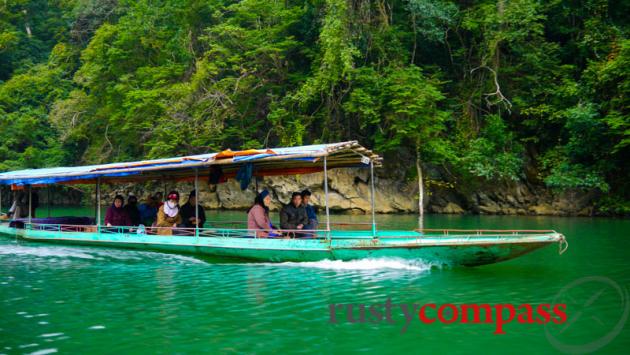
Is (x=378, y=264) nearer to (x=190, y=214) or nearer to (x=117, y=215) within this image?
(x=190, y=214)

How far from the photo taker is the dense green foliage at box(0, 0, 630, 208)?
786 inches

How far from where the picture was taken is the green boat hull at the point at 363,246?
821cm

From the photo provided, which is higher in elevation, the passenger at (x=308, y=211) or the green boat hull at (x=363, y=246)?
the passenger at (x=308, y=211)

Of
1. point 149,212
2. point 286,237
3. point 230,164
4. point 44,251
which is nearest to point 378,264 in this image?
point 286,237

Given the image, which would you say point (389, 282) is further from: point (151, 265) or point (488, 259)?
point (151, 265)

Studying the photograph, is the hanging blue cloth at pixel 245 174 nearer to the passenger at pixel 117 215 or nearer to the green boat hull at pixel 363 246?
the green boat hull at pixel 363 246

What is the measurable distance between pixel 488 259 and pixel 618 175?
1454 centimetres

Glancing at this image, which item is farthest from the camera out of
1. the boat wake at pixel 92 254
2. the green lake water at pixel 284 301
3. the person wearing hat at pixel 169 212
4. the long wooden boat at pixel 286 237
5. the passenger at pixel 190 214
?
the passenger at pixel 190 214

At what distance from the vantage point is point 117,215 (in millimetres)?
12930

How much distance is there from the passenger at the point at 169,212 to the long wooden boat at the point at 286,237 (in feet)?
0.67

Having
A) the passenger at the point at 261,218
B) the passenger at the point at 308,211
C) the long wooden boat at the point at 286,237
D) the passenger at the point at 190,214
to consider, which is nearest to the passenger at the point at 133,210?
the long wooden boat at the point at 286,237

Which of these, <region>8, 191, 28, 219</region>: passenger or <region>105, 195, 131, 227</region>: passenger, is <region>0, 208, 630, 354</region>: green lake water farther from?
<region>8, 191, 28, 219</region>: passenger

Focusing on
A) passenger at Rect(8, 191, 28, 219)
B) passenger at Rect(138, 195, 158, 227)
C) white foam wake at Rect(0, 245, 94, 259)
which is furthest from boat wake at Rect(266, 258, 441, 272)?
passenger at Rect(8, 191, 28, 219)

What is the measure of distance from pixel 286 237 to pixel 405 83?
12552mm
